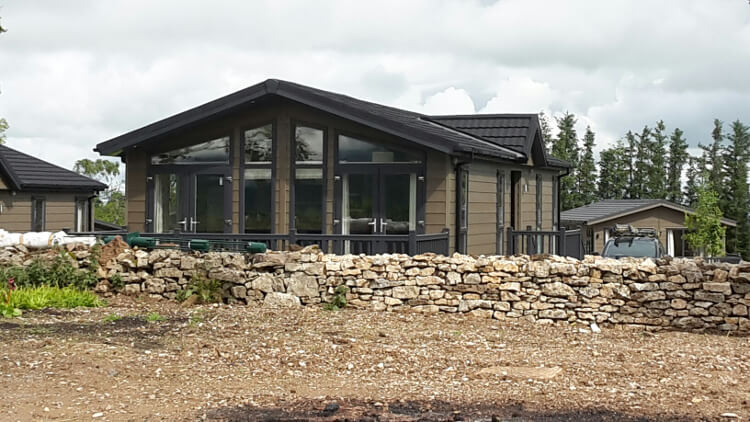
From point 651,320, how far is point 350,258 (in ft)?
14.5

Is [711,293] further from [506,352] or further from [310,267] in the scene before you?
[310,267]

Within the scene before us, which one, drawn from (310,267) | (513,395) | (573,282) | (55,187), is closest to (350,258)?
(310,267)

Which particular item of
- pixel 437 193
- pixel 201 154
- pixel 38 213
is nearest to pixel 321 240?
pixel 437 193

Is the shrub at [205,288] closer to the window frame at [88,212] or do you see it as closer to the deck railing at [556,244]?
the deck railing at [556,244]

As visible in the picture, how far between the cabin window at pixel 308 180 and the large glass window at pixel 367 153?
18.3 inches

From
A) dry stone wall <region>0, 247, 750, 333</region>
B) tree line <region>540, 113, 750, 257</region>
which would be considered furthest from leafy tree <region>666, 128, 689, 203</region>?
dry stone wall <region>0, 247, 750, 333</region>

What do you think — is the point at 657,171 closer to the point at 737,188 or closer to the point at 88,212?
the point at 737,188

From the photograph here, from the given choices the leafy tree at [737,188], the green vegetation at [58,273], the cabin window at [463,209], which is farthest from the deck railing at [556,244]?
the leafy tree at [737,188]

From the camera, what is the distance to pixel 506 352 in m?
9.88

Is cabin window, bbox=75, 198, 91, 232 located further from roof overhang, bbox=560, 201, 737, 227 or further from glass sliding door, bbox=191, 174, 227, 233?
roof overhang, bbox=560, 201, 737, 227

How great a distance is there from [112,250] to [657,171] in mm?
50035

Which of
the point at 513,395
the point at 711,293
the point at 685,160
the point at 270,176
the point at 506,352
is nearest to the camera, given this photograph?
the point at 513,395

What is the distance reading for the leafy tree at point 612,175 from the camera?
192 ft

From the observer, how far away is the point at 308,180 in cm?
1677
